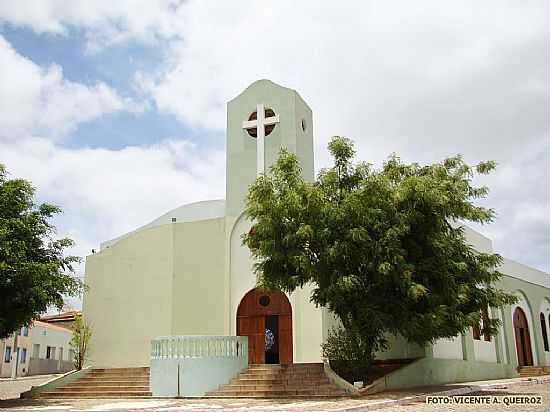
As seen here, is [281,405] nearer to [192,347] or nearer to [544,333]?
[192,347]

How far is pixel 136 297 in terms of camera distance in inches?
840

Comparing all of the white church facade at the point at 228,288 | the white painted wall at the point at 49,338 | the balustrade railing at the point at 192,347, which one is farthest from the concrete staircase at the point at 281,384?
the white painted wall at the point at 49,338

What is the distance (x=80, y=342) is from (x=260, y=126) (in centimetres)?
979

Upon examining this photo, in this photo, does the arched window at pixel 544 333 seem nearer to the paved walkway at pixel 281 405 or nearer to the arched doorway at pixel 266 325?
the paved walkway at pixel 281 405

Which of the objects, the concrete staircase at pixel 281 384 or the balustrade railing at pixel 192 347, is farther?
the balustrade railing at pixel 192 347

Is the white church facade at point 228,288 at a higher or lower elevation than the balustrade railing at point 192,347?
higher

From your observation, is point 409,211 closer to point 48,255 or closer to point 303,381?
point 303,381

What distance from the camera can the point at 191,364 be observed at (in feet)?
53.6

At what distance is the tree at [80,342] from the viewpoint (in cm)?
2122

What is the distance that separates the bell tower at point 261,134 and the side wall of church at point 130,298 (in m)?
2.96

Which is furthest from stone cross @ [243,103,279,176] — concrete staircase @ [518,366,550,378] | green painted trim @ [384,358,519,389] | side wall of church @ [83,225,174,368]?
concrete staircase @ [518,366,550,378]

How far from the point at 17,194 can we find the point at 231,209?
7928 millimetres

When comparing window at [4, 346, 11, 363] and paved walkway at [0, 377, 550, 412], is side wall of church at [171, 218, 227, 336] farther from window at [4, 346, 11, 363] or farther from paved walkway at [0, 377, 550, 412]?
window at [4, 346, 11, 363]

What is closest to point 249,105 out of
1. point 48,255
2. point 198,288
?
point 198,288
